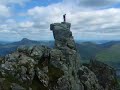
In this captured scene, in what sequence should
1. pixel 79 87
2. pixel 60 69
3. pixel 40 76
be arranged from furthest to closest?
pixel 79 87 < pixel 60 69 < pixel 40 76

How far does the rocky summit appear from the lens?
66894mm

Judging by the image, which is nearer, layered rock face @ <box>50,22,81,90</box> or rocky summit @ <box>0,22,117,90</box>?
rocky summit @ <box>0,22,117,90</box>

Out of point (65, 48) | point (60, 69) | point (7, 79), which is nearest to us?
point (7, 79)

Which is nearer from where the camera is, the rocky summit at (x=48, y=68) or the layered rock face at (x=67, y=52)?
the rocky summit at (x=48, y=68)

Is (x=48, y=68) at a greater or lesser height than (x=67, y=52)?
lesser

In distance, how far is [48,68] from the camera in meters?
76.2

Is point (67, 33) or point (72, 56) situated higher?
point (67, 33)

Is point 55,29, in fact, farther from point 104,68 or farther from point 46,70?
→ point 104,68

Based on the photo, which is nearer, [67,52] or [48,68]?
[48,68]

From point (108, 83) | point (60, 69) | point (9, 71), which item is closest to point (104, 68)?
point (108, 83)

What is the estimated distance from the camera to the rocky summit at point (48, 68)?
66894 millimetres

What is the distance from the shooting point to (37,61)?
247 ft

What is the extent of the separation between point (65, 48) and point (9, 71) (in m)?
29.7

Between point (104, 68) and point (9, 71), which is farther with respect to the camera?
point (104, 68)
